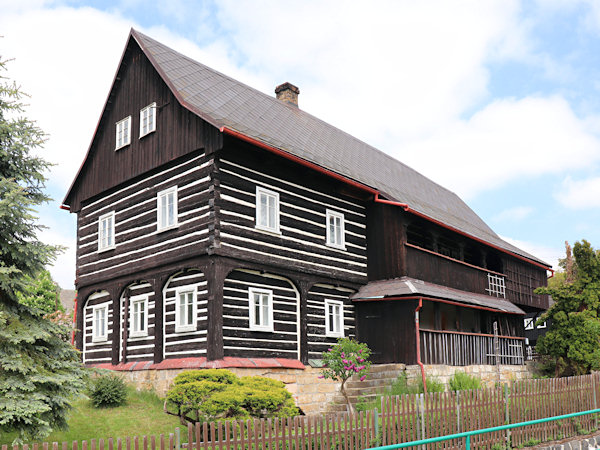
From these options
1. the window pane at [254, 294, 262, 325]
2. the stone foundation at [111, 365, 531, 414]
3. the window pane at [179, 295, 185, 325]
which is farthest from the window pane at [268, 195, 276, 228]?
the stone foundation at [111, 365, 531, 414]

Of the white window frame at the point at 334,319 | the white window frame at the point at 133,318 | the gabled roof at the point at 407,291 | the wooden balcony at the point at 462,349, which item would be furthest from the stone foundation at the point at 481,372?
the white window frame at the point at 133,318

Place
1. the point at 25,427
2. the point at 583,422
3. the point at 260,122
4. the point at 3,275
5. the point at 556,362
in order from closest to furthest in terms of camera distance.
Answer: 1. the point at 25,427
2. the point at 3,275
3. the point at 583,422
4. the point at 260,122
5. the point at 556,362

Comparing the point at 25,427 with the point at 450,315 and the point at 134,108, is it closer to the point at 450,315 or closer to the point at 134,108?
the point at 134,108

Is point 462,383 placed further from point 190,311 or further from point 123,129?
point 123,129

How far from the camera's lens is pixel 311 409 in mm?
19531

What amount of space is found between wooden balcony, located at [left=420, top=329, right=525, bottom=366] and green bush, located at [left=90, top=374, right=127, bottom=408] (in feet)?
32.2

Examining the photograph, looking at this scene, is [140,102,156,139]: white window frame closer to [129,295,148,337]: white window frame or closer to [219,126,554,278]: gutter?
[219,126,554,278]: gutter

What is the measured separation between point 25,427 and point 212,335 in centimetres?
665

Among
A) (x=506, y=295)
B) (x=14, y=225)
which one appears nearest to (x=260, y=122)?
(x=14, y=225)

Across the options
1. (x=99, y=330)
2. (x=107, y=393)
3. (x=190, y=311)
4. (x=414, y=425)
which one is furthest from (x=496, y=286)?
(x=107, y=393)

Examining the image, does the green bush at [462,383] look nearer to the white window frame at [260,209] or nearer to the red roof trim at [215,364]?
the red roof trim at [215,364]

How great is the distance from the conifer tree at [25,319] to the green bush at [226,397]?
2762mm

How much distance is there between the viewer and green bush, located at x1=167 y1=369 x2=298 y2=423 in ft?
44.8

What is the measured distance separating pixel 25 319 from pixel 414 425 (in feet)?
27.1
